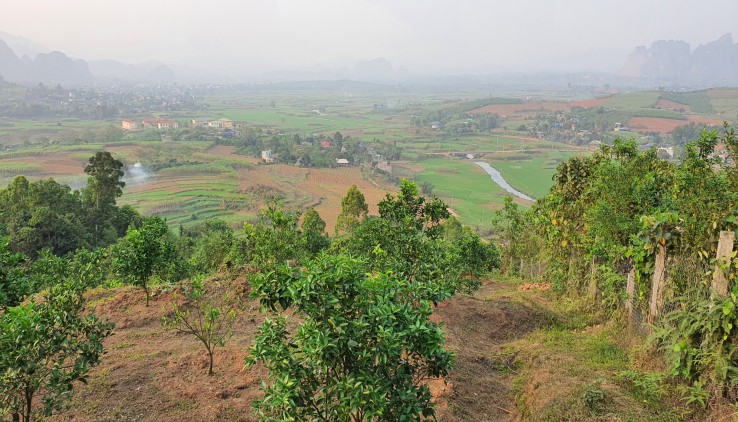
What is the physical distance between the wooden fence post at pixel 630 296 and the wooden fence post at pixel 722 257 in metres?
2.04

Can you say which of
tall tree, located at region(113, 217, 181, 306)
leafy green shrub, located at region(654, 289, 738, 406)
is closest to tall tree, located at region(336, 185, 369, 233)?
tall tree, located at region(113, 217, 181, 306)

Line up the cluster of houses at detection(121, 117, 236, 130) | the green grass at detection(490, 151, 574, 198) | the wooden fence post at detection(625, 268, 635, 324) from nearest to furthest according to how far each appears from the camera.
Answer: the wooden fence post at detection(625, 268, 635, 324) < the green grass at detection(490, 151, 574, 198) < the cluster of houses at detection(121, 117, 236, 130)

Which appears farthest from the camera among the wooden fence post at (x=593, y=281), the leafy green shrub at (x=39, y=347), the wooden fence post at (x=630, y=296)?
the wooden fence post at (x=593, y=281)

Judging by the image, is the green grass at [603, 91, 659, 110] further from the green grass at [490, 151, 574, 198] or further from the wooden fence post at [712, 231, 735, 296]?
the wooden fence post at [712, 231, 735, 296]

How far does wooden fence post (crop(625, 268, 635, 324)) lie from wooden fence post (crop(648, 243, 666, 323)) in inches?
30.0

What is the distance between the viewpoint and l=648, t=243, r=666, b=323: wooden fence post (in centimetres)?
613

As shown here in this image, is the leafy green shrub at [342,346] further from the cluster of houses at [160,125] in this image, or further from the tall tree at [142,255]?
the cluster of houses at [160,125]

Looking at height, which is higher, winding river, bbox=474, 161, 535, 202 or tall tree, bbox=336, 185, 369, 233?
tall tree, bbox=336, 185, 369, 233

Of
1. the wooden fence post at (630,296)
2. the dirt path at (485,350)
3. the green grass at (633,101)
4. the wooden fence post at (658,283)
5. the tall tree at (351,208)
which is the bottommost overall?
the tall tree at (351,208)

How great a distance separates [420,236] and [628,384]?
3.14 m

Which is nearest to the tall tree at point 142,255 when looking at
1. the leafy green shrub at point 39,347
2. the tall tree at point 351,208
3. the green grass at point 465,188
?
the leafy green shrub at point 39,347

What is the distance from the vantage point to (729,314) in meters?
4.61

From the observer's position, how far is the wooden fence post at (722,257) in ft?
16.4

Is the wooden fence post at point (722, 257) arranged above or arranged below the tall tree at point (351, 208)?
above
